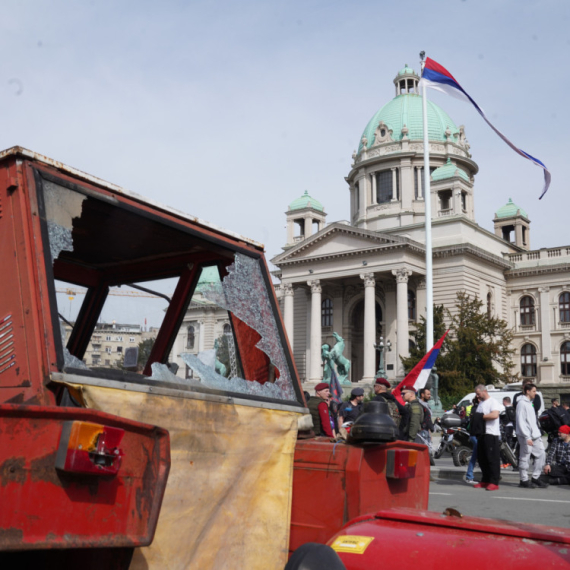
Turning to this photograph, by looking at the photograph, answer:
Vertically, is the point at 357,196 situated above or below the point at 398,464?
above

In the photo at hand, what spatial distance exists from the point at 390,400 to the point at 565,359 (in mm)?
46903

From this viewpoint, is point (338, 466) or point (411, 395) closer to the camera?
point (338, 466)

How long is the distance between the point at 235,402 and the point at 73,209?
2.62 ft

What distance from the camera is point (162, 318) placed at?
3.16 m

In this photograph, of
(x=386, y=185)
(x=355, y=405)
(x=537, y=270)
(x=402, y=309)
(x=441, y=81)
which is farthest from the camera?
(x=386, y=185)

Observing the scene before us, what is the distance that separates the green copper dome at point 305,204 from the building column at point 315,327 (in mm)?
10273

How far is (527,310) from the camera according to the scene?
5697 centimetres

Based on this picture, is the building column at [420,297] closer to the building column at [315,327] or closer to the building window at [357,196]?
the building column at [315,327]

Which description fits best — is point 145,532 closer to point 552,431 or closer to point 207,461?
point 207,461

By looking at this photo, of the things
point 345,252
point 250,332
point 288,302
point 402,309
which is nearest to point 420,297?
point 402,309

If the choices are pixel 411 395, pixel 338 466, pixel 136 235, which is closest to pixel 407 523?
pixel 338 466

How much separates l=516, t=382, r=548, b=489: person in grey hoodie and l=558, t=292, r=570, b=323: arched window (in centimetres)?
4562

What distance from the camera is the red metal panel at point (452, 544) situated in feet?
5.24

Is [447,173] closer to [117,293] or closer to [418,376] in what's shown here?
[418,376]
